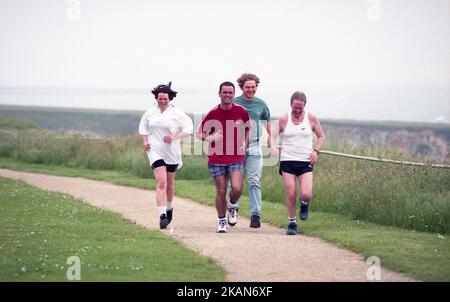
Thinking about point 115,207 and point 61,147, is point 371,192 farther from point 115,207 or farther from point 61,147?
point 61,147

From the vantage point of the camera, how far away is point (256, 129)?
46.8 ft

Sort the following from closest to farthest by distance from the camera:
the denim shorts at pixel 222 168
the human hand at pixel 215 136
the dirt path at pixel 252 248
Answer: the dirt path at pixel 252 248 → the human hand at pixel 215 136 → the denim shorts at pixel 222 168

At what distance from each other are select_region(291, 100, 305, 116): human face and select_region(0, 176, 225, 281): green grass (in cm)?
276

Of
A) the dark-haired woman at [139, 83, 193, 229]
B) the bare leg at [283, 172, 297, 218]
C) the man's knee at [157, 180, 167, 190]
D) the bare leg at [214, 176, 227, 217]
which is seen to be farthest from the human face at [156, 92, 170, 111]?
the bare leg at [283, 172, 297, 218]

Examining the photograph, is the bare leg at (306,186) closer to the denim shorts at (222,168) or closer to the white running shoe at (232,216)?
the denim shorts at (222,168)

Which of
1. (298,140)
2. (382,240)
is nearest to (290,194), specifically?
(298,140)

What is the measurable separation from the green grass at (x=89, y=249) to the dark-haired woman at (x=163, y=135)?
73cm

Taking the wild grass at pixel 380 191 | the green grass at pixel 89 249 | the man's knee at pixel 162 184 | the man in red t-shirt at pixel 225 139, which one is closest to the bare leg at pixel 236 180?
the man in red t-shirt at pixel 225 139

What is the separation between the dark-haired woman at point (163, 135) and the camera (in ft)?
46.1

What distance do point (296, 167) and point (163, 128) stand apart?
85.1 inches

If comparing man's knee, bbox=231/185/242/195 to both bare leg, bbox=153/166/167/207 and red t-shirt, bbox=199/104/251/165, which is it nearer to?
red t-shirt, bbox=199/104/251/165

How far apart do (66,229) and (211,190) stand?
780 cm

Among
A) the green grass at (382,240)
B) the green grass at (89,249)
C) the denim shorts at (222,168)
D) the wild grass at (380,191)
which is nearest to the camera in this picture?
the green grass at (89,249)

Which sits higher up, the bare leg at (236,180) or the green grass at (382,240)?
the bare leg at (236,180)
